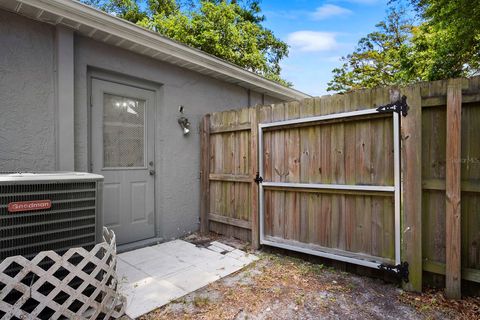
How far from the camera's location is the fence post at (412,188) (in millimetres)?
2391

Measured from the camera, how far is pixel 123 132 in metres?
3.69

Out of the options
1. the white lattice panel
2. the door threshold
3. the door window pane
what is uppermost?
the door window pane

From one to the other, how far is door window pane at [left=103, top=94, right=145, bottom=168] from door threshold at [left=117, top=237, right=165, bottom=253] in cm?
109

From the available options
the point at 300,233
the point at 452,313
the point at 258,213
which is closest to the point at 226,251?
the point at 258,213

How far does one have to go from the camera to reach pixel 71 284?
1960 millimetres

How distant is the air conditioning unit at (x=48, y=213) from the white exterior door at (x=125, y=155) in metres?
1.43

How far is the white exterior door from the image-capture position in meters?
3.46

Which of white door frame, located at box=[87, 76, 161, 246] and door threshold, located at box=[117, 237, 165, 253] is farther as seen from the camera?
door threshold, located at box=[117, 237, 165, 253]

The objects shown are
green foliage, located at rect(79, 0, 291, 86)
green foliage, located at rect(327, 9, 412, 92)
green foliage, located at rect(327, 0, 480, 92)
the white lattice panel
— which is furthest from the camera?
green foliage, located at rect(327, 9, 412, 92)

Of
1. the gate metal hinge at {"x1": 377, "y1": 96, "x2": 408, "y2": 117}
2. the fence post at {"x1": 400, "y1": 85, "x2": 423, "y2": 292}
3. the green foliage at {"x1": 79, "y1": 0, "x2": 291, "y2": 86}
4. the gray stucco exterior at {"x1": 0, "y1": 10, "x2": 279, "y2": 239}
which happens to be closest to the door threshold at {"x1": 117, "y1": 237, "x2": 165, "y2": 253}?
the gray stucco exterior at {"x1": 0, "y1": 10, "x2": 279, "y2": 239}

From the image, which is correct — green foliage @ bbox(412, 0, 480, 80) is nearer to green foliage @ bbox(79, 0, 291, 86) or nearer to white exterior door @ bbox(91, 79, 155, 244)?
white exterior door @ bbox(91, 79, 155, 244)

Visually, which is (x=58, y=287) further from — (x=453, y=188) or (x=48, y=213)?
(x=453, y=188)

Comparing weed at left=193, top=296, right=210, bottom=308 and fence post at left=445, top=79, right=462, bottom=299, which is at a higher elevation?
fence post at left=445, top=79, right=462, bottom=299

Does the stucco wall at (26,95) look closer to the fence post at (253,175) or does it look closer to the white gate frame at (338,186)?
the fence post at (253,175)
